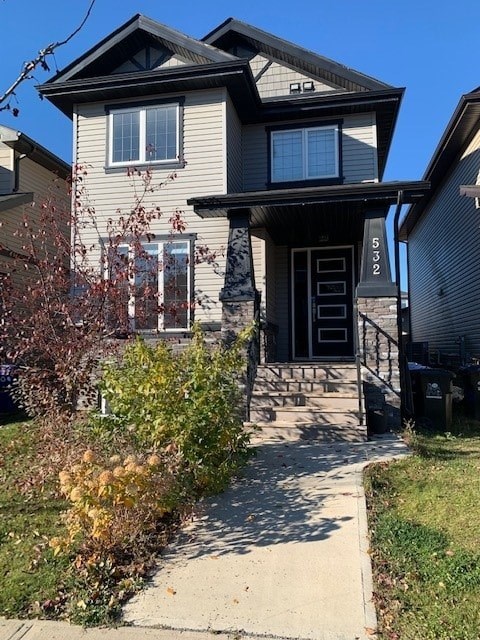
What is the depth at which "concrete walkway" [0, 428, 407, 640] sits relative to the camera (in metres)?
2.98

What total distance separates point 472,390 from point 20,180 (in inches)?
515

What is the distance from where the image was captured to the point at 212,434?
16.1ft

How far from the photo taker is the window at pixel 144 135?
11.2 meters

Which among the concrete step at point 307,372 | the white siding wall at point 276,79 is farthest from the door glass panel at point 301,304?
the white siding wall at point 276,79

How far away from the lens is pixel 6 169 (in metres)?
14.6

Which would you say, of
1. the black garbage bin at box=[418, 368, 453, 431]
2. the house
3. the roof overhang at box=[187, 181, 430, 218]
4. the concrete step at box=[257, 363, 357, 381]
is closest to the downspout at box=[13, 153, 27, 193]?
the house

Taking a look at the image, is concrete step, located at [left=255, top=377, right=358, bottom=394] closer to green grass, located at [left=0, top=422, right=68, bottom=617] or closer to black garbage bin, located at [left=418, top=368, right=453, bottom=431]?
black garbage bin, located at [left=418, top=368, right=453, bottom=431]

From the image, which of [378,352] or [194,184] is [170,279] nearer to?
[194,184]

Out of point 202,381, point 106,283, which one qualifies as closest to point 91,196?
point 106,283

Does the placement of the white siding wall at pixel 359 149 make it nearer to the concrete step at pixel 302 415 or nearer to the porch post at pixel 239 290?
the porch post at pixel 239 290

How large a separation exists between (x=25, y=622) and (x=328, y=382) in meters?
6.38

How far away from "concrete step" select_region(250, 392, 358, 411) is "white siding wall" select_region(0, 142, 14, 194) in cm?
1043

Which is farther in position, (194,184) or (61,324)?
(194,184)

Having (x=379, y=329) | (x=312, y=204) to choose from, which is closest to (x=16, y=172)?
(x=312, y=204)
